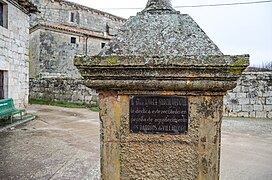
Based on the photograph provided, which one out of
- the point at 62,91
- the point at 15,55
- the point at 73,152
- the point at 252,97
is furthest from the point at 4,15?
the point at 252,97

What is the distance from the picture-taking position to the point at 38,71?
67.4 feet

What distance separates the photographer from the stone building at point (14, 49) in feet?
27.9

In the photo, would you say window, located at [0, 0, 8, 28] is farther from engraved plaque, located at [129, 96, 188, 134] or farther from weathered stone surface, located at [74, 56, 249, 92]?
engraved plaque, located at [129, 96, 188, 134]

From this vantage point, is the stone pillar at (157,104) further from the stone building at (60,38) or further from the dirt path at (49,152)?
the stone building at (60,38)

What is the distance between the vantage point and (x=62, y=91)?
15.2m

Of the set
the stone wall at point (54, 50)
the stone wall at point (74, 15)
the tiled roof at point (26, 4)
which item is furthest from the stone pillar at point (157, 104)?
the stone wall at point (74, 15)

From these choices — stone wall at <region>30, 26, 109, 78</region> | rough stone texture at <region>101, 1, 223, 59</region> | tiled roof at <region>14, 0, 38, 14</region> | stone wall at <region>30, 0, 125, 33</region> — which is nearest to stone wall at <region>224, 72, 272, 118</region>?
tiled roof at <region>14, 0, 38, 14</region>

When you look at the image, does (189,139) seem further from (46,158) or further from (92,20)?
(92,20)

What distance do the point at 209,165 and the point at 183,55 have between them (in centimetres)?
83

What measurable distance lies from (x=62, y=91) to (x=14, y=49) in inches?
247

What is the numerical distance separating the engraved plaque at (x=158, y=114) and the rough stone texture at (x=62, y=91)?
40.5 ft

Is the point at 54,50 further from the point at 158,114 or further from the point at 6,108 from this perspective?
the point at 158,114

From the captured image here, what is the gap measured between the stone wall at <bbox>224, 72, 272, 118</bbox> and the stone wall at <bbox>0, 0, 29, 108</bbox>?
8512 millimetres

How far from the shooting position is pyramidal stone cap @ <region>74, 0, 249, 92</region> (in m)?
1.67
